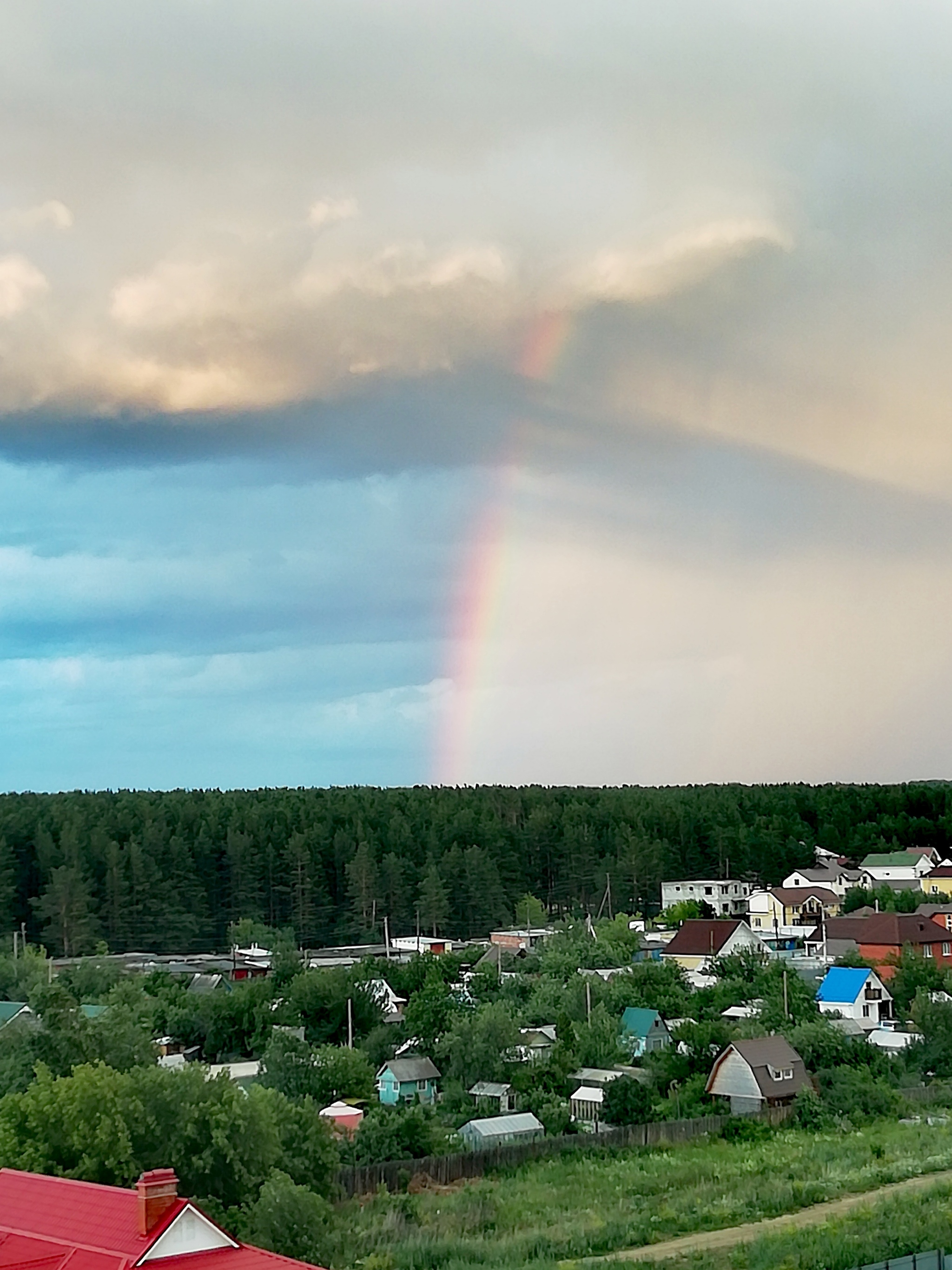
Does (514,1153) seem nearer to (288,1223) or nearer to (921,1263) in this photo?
(288,1223)

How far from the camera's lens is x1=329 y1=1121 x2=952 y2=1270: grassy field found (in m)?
17.7

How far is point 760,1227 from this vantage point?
19.7 m

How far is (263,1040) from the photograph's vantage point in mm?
33781

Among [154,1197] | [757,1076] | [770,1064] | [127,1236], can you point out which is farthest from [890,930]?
[154,1197]

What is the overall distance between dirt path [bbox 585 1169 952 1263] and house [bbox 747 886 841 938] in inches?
1635

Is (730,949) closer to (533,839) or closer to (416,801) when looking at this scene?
(533,839)

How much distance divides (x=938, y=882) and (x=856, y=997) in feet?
114

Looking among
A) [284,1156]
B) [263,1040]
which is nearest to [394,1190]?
[284,1156]

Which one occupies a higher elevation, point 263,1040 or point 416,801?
point 416,801

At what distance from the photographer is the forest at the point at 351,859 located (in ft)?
203

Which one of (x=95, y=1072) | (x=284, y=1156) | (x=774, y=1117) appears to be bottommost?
(x=774, y=1117)

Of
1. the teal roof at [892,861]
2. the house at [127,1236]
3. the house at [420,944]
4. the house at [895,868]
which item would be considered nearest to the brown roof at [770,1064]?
the house at [127,1236]

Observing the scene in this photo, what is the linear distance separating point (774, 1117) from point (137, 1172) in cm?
1472

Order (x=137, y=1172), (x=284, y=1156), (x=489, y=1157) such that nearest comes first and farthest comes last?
1. (x=137, y=1172)
2. (x=284, y=1156)
3. (x=489, y=1157)
